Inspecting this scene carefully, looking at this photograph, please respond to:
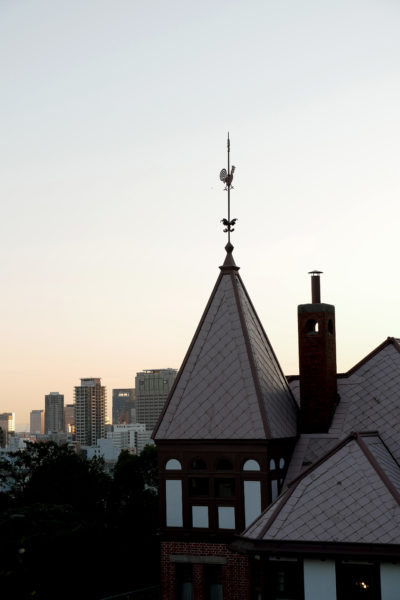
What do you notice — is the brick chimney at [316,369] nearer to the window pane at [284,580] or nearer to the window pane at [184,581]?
the window pane at [184,581]

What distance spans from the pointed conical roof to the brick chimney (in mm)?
710

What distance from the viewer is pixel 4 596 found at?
30.9m

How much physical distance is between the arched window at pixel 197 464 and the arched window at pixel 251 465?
1.55m

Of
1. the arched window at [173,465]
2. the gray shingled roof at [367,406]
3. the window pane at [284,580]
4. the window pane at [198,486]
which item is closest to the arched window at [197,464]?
the window pane at [198,486]

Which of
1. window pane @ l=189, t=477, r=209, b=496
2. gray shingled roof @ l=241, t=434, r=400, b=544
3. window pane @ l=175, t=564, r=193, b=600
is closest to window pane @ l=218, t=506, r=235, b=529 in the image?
window pane @ l=189, t=477, r=209, b=496

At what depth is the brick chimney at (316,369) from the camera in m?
30.7

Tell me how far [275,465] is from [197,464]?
2.70 m

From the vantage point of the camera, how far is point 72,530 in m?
43.8

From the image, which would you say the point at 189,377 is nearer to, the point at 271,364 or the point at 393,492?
the point at 271,364

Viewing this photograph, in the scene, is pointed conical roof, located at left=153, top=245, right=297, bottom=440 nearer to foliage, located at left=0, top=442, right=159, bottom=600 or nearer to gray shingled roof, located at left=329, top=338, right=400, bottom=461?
gray shingled roof, located at left=329, top=338, right=400, bottom=461

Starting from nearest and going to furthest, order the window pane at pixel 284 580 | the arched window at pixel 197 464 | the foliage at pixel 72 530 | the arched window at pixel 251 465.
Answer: the window pane at pixel 284 580 → the arched window at pixel 251 465 → the arched window at pixel 197 464 → the foliage at pixel 72 530

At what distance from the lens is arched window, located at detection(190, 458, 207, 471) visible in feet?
94.5

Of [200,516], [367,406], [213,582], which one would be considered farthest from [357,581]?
[367,406]

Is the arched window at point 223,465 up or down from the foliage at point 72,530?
up
